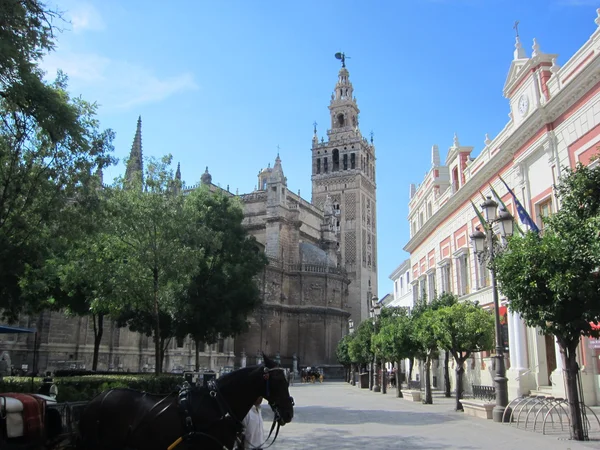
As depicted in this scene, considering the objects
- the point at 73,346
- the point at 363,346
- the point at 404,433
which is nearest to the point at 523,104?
the point at 404,433

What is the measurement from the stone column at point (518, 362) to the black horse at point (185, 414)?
15.9 m

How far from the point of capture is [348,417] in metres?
16.2

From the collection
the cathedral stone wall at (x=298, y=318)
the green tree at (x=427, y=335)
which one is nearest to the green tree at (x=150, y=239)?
the green tree at (x=427, y=335)

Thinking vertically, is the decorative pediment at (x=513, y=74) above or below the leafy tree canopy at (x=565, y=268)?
above

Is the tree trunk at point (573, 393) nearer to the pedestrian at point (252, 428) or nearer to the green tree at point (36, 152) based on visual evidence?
the pedestrian at point (252, 428)

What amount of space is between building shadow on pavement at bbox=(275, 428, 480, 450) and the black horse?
4934mm

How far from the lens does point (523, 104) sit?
20.5 metres

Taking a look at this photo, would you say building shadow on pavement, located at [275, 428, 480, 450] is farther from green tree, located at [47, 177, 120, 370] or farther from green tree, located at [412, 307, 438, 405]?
green tree, located at [412, 307, 438, 405]

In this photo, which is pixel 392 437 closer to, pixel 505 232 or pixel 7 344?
pixel 505 232

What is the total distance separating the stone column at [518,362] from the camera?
1950cm

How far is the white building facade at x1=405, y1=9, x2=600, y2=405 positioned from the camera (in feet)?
54.3

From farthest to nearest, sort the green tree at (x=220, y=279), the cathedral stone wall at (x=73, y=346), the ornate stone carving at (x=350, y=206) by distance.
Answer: the ornate stone carving at (x=350, y=206) < the cathedral stone wall at (x=73, y=346) < the green tree at (x=220, y=279)

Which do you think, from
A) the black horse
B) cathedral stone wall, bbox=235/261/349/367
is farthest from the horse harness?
cathedral stone wall, bbox=235/261/349/367

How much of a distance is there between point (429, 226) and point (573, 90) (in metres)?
16.7
